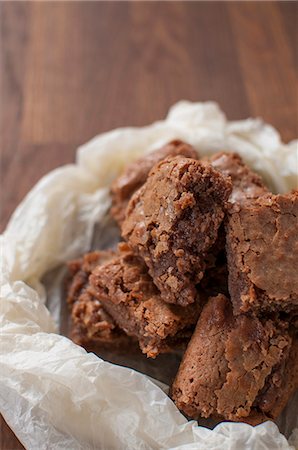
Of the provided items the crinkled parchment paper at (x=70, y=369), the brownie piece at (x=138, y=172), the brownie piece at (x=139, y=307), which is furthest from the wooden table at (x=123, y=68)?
the brownie piece at (x=139, y=307)

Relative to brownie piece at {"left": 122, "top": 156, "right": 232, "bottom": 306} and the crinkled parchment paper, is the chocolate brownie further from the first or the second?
the crinkled parchment paper

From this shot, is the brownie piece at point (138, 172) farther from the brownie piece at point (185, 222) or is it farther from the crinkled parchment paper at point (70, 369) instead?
the brownie piece at point (185, 222)

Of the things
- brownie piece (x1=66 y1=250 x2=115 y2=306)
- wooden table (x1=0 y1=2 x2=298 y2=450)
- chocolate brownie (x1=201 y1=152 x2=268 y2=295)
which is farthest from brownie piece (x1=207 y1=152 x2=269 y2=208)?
wooden table (x1=0 y1=2 x2=298 y2=450)

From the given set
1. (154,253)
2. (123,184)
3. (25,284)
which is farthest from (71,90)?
(154,253)

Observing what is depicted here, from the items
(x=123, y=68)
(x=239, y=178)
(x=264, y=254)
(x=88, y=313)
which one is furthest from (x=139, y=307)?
(x=123, y=68)

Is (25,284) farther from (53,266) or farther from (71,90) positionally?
(71,90)

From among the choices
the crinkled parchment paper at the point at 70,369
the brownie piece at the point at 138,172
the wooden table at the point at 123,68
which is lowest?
the crinkled parchment paper at the point at 70,369
